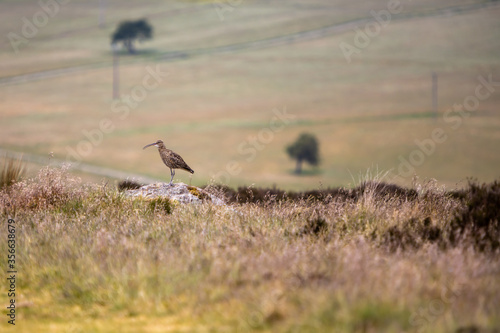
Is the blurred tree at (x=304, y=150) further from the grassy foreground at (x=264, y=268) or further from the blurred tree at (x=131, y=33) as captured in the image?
the grassy foreground at (x=264, y=268)

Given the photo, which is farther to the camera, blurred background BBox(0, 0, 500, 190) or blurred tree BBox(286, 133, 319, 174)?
blurred tree BBox(286, 133, 319, 174)

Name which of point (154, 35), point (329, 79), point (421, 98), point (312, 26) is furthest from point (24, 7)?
point (421, 98)

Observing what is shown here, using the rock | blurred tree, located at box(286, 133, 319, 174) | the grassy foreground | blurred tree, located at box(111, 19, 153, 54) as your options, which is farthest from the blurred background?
the grassy foreground

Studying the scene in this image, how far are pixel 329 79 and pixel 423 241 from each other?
138m

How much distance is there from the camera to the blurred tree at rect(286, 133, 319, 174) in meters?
109

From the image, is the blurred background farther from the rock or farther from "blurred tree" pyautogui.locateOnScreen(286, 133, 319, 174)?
the rock

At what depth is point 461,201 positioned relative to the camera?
13383 millimetres

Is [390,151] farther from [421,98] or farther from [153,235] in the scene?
[153,235]

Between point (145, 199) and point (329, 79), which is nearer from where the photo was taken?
point (145, 199)

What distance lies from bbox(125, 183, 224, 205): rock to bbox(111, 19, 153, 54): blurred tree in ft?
508

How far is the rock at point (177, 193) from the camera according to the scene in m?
14.8

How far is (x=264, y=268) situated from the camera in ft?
28.1

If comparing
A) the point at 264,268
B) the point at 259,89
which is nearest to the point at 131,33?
the point at 259,89

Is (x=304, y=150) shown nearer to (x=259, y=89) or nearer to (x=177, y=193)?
(x=259, y=89)
